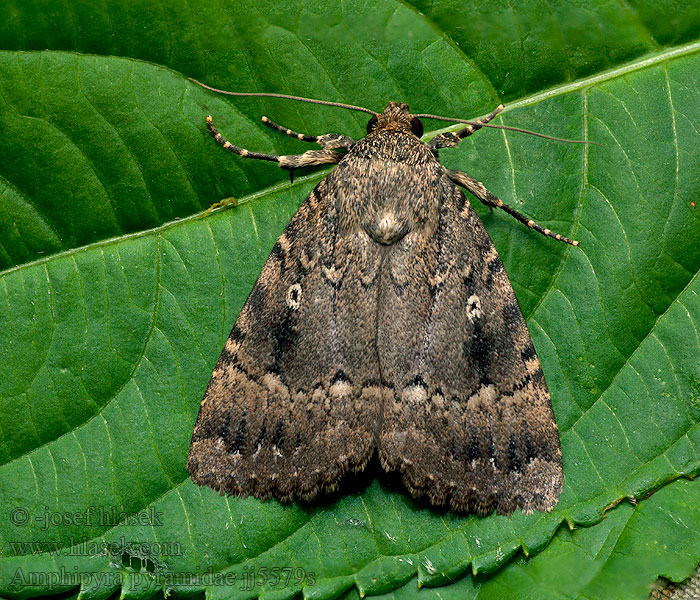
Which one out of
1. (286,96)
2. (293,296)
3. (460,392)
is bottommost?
(460,392)

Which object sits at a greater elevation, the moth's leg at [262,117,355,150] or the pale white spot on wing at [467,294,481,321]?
the moth's leg at [262,117,355,150]

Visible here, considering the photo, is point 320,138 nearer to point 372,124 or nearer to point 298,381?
point 372,124

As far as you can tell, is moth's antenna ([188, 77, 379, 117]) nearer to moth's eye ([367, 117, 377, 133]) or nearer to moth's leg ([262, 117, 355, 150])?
moth's eye ([367, 117, 377, 133])

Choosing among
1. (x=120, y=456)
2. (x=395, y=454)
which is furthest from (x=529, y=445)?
(x=120, y=456)

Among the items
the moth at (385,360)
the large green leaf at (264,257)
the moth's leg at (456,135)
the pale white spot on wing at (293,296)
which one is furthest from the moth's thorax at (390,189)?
the pale white spot on wing at (293,296)

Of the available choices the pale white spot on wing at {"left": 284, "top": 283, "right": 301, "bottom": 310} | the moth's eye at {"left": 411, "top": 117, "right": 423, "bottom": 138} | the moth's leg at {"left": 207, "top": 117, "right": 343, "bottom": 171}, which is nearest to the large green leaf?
the moth's leg at {"left": 207, "top": 117, "right": 343, "bottom": 171}

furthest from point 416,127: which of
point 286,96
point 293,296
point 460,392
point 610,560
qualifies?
point 610,560

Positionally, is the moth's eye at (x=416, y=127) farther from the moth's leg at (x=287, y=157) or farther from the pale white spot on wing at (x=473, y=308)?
the pale white spot on wing at (x=473, y=308)
